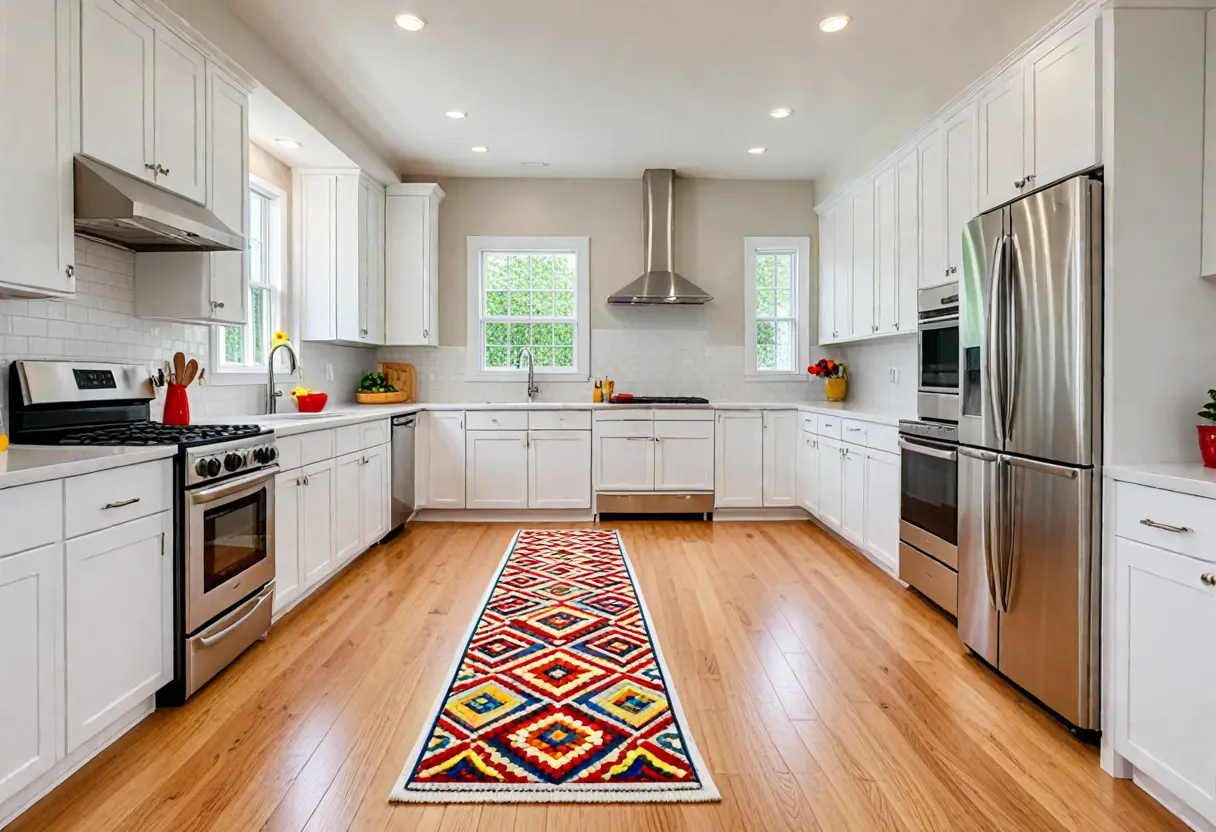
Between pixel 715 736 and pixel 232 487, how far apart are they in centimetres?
195

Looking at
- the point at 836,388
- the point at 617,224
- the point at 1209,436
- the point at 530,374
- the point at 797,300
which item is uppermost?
the point at 617,224

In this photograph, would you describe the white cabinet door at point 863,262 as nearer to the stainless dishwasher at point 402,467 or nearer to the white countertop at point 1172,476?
the white countertop at point 1172,476

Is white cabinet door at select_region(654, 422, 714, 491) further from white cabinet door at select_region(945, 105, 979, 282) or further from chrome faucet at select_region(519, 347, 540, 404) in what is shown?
white cabinet door at select_region(945, 105, 979, 282)

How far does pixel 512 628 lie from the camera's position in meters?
3.05

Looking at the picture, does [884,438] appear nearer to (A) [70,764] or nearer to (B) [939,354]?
(B) [939,354]

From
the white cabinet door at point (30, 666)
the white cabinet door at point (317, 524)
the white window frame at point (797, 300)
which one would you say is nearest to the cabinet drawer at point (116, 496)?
the white cabinet door at point (30, 666)

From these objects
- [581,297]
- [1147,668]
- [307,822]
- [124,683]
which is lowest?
[307,822]

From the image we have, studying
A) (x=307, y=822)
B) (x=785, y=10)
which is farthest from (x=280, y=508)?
(x=785, y=10)

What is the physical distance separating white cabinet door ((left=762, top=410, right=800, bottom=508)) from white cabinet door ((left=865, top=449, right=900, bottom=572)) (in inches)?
52.4

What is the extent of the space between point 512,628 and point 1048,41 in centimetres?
320

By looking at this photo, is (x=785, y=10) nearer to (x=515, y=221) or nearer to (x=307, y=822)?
(x=515, y=221)

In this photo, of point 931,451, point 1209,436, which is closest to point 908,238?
point 931,451

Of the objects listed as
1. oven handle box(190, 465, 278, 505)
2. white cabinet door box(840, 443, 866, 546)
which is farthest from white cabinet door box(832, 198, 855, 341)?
oven handle box(190, 465, 278, 505)

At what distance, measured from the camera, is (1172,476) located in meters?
1.82
